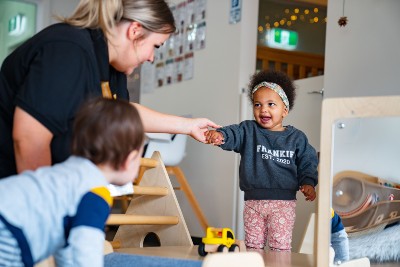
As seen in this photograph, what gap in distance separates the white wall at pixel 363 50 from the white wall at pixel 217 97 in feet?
2.63

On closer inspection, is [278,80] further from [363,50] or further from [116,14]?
[116,14]

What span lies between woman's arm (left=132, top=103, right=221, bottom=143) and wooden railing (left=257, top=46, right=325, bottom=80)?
114 inches

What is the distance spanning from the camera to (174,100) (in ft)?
16.4

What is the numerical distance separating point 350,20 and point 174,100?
1.95m

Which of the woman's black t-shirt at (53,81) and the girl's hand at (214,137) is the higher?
the woman's black t-shirt at (53,81)

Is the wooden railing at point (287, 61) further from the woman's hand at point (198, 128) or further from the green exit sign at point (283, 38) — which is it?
the woman's hand at point (198, 128)

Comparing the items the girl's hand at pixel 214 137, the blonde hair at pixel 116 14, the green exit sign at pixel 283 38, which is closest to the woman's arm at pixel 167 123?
the girl's hand at pixel 214 137

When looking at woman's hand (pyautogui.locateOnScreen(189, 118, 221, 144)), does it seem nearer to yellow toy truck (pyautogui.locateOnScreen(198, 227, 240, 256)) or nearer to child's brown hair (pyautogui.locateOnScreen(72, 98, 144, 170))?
yellow toy truck (pyautogui.locateOnScreen(198, 227, 240, 256))

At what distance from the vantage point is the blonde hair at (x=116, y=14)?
51.8 inches

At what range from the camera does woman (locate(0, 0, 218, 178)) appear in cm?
117

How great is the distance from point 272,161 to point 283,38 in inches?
164

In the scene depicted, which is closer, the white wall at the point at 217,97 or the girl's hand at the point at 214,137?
the girl's hand at the point at 214,137

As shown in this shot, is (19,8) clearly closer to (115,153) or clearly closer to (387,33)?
(387,33)

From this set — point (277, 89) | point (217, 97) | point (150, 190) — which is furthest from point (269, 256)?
point (217, 97)
